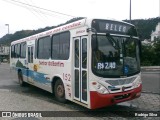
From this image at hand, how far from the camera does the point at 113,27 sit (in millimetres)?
8031

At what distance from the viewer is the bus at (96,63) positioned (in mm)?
7398

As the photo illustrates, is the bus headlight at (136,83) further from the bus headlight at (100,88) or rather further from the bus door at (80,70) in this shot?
the bus door at (80,70)

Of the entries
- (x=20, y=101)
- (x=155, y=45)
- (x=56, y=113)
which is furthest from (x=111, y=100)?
(x=155, y=45)

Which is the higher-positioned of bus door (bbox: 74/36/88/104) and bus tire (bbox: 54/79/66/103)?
bus door (bbox: 74/36/88/104)

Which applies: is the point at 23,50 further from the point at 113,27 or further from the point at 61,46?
the point at 113,27

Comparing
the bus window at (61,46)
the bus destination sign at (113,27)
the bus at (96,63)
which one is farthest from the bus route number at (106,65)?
the bus window at (61,46)

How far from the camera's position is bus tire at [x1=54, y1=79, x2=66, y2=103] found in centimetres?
929

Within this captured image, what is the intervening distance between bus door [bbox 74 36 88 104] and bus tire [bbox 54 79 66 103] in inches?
44.1

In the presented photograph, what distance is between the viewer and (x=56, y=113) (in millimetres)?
7754

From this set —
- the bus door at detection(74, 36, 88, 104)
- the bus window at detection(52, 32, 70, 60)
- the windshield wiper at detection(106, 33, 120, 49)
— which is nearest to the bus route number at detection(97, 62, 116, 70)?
the bus door at detection(74, 36, 88, 104)

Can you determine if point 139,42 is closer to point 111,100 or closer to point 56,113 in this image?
point 111,100

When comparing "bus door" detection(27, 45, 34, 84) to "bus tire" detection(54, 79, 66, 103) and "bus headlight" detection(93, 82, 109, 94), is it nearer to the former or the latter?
"bus tire" detection(54, 79, 66, 103)

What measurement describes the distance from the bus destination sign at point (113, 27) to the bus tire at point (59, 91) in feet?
9.26

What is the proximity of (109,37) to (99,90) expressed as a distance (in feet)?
5.62
